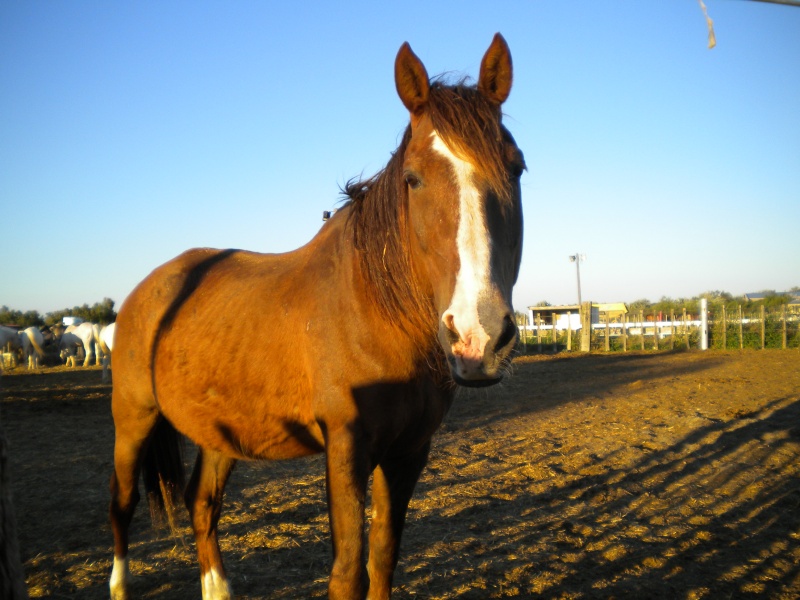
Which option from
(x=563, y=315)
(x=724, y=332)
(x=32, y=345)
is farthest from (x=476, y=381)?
(x=563, y=315)

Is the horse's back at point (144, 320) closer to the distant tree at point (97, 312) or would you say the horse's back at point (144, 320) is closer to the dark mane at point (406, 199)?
the dark mane at point (406, 199)

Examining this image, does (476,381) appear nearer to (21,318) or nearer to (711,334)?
(711,334)

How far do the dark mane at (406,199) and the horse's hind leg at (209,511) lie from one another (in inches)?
74.2

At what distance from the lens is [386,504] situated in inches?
105

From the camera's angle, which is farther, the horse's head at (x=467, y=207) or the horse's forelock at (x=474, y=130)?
the horse's forelock at (x=474, y=130)

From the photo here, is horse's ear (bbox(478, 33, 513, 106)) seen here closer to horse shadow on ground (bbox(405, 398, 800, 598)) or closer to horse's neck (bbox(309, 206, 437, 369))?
horse's neck (bbox(309, 206, 437, 369))

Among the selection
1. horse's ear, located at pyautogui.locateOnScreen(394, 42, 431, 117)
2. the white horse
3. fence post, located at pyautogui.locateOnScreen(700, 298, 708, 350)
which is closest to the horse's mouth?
horse's ear, located at pyautogui.locateOnScreen(394, 42, 431, 117)

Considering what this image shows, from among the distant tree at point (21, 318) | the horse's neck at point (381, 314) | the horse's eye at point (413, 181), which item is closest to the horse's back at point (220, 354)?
the horse's neck at point (381, 314)

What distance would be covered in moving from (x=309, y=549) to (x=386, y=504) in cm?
171

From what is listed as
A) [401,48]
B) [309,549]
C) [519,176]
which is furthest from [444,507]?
[401,48]

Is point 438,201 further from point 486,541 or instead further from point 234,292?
point 486,541

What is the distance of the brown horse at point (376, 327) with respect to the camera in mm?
1910

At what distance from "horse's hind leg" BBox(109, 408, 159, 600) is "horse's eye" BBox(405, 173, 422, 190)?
236cm

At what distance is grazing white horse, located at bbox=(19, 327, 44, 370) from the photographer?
23700 millimetres
